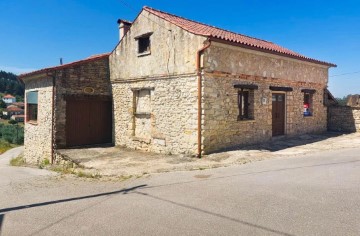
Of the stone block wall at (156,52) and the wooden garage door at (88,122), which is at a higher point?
the stone block wall at (156,52)

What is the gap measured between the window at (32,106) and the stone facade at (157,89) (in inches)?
159

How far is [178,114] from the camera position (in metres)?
10.9

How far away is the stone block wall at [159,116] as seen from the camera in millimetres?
10500

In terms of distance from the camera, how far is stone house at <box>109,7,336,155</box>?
10344 mm

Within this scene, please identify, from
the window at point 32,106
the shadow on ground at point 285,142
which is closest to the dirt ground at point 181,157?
the shadow on ground at point 285,142

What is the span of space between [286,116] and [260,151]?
3953 millimetres

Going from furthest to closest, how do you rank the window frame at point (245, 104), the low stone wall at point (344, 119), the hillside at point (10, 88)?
the hillside at point (10, 88) < the low stone wall at point (344, 119) < the window frame at point (245, 104)

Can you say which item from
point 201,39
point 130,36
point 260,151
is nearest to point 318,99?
point 260,151

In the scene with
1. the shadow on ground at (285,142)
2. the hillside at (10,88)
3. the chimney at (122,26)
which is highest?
the hillside at (10,88)

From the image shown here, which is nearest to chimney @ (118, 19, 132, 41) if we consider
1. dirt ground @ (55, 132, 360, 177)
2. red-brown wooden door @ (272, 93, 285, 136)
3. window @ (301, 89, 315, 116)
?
dirt ground @ (55, 132, 360, 177)

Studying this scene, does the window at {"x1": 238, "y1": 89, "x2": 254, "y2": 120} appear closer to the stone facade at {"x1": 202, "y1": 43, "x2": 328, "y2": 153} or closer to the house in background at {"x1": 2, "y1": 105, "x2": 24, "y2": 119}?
the stone facade at {"x1": 202, "y1": 43, "x2": 328, "y2": 153}

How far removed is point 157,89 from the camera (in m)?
11.8

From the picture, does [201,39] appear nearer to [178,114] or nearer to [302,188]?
[178,114]

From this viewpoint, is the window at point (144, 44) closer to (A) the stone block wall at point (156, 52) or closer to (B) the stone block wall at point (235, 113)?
(A) the stone block wall at point (156, 52)
